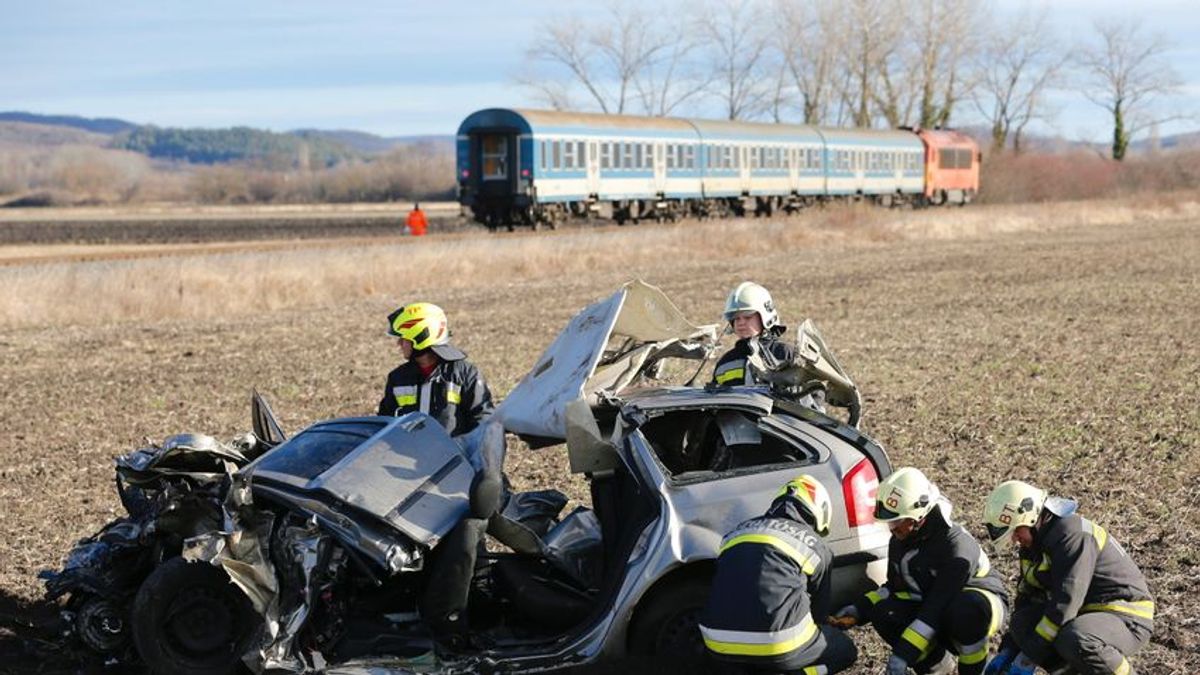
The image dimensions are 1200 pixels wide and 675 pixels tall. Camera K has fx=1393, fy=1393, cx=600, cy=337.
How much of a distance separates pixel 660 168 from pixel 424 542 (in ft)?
119

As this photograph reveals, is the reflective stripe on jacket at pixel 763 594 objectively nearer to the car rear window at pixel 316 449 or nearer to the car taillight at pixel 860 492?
the car taillight at pixel 860 492

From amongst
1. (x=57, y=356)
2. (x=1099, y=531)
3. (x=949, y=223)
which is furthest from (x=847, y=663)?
(x=949, y=223)

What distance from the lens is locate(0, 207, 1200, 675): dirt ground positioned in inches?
343

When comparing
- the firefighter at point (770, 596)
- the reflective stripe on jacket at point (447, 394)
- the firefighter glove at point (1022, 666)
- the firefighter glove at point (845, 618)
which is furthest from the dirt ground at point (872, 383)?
the reflective stripe on jacket at point (447, 394)

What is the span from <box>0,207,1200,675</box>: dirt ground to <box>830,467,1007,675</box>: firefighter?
Answer: 0.48 m

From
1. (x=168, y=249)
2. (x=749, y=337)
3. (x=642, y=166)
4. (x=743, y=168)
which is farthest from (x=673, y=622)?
(x=743, y=168)

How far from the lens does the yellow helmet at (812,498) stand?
557cm

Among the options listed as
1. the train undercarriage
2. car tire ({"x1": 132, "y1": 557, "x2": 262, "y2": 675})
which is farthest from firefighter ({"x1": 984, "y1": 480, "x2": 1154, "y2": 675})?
the train undercarriage

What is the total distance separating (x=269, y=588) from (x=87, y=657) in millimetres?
1097

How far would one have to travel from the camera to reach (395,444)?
6.18 meters

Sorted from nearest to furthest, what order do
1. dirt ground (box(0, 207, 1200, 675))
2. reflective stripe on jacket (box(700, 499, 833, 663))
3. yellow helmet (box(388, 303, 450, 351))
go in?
1. reflective stripe on jacket (box(700, 499, 833, 663))
2. yellow helmet (box(388, 303, 450, 351))
3. dirt ground (box(0, 207, 1200, 675))

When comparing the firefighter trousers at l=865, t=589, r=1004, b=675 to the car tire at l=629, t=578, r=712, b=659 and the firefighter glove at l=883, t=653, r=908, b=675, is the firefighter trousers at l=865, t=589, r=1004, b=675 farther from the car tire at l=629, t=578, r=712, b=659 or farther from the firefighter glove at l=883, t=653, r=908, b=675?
the car tire at l=629, t=578, r=712, b=659

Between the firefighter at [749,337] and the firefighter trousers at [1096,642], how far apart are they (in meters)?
2.77

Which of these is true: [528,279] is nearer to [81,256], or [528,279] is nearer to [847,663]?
[81,256]
